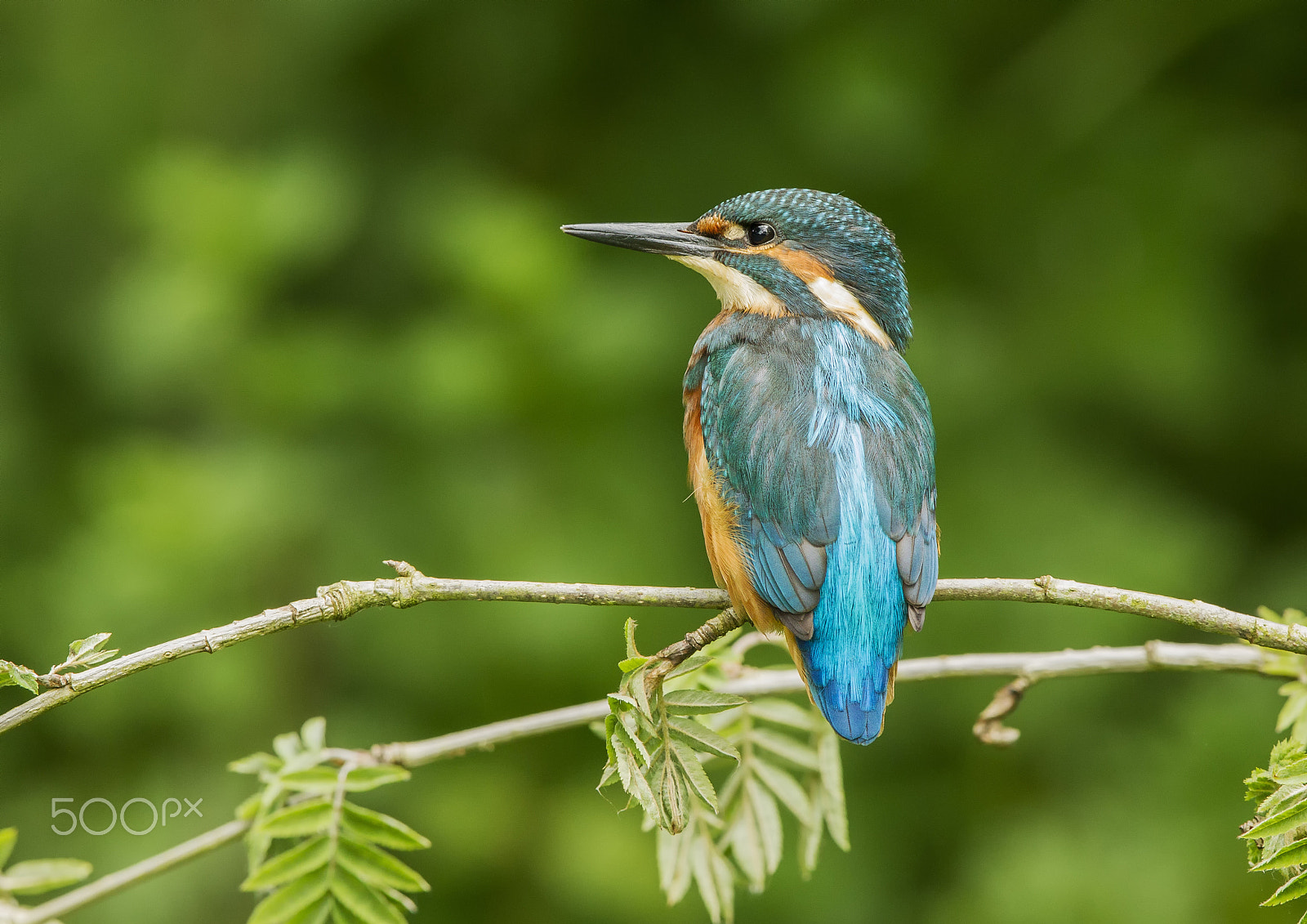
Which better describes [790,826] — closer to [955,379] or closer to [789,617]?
[789,617]

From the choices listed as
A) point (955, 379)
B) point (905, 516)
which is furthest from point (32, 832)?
point (955, 379)

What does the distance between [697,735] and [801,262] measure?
1.29 m

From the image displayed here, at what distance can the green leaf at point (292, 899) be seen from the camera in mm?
1456

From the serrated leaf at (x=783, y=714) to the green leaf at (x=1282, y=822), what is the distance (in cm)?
72

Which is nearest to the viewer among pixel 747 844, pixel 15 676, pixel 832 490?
pixel 15 676

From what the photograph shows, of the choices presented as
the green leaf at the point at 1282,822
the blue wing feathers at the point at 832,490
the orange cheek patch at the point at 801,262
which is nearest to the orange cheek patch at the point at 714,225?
the orange cheek patch at the point at 801,262

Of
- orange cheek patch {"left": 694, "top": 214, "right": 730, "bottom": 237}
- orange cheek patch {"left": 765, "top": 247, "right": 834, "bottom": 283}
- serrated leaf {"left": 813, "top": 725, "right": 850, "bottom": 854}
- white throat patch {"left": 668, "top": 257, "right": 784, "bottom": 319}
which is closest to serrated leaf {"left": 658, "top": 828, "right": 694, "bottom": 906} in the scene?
serrated leaf {"left": 813, "top": 725, "right": 850, "bottom": 854}

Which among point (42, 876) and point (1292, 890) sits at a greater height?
point (42, 876)

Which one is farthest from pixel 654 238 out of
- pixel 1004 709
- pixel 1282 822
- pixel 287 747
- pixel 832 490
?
pixel 1282 822

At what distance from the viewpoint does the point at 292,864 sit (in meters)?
1.49

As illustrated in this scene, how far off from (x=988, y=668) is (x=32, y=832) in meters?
2.79

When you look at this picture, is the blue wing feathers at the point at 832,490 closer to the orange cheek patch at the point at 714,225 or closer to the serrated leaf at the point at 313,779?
the orange cheek patch at the point at 714,225

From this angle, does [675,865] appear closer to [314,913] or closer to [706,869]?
[706,869]

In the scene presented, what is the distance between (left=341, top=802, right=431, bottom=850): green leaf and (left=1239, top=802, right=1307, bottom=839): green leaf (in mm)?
961
